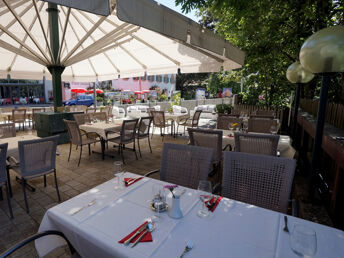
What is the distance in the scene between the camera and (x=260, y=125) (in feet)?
14.5

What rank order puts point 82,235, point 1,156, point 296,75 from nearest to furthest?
point 82,235 → point 1,156 → point 296,75

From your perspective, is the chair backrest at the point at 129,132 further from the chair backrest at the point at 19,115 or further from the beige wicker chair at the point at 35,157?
the chair backrest at the point at 19,115

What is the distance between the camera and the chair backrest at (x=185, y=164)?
204 centimetres

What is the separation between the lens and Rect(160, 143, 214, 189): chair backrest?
2045 millimetres

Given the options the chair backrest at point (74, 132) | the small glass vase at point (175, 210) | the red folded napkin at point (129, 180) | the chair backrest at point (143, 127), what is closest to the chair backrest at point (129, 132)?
the chair backrest at point (143, 127)

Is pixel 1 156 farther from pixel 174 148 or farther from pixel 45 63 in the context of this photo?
pixel 45 63

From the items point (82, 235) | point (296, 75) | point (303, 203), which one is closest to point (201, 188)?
point (82, 235)

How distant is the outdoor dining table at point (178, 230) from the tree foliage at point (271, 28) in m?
2.38

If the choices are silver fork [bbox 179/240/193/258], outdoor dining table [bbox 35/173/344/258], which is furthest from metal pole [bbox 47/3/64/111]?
silver fork [bbox 179/240/193/258]

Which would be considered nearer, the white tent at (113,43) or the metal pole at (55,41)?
the white tent at (113,43)

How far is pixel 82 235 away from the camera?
3.78 feet

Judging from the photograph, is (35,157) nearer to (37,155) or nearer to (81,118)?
(37,155)

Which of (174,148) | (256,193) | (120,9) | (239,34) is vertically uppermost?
(239,34)

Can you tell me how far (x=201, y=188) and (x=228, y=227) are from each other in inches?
14.0
